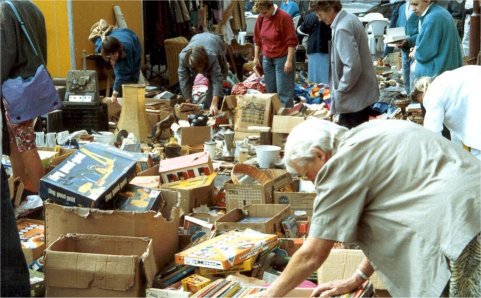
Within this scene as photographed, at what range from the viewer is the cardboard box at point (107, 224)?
3689 mm

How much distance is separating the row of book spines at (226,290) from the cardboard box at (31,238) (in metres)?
1.16

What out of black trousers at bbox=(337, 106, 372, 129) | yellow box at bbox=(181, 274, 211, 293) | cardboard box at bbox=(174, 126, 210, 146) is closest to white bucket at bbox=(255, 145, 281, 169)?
black trousers at bbox=(337, 106, 372, 129)

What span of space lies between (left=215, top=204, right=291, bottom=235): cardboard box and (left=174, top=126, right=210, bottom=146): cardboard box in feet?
7.82

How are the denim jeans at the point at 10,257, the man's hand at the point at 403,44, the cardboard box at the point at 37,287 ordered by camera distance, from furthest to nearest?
the man's hand at the point at 403,44
the cardboard box at the point at 37,287
the denim jeans at the point at 10,257

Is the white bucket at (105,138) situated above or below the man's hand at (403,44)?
below

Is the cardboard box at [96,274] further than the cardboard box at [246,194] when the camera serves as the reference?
No

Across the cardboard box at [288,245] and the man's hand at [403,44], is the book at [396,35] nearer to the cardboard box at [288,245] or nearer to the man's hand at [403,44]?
the man's hand at [403,44]

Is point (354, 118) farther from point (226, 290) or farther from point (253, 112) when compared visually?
point (226, 290)

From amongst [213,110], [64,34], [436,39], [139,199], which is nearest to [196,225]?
[139,199]

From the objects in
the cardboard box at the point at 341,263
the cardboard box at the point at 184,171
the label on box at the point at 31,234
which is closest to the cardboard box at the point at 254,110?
the cardboard box at the point at 184,171

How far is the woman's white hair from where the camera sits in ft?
8.07

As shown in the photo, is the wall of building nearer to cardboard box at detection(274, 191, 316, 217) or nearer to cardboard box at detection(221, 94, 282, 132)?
cardboard box at detection(221, 94, 282, 132)

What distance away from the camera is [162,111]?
26.1 feet

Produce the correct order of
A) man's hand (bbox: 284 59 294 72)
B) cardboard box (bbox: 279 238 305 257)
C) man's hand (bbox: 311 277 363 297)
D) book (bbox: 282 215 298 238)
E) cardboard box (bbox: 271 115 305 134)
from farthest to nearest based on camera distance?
man's hand (bbox: 284 59 294 72) < cardboard box (bbox: 271 115 305 134) < book (bbox: 282 215 298 238) < cardboard box (bbox: 279 238 305 257) < man's hand (bbox: 311 277 363 297)
